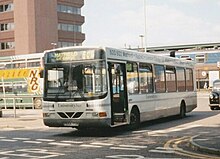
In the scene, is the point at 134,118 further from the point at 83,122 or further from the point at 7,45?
the point at 7,45

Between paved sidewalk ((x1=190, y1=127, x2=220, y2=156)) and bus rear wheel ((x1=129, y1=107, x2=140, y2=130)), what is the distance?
3.63 metres

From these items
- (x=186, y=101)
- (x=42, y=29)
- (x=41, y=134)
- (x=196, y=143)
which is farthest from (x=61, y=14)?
(x=196, y=143)

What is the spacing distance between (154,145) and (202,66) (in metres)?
74.2

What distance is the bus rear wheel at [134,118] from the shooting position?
16.8 m

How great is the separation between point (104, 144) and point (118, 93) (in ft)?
10.8

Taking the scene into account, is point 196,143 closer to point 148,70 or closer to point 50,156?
point 50,156

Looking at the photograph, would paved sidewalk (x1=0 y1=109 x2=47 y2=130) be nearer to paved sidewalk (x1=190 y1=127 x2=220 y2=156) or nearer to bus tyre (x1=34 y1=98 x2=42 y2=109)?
bus tyre (x1=34 y1=98 x2=42 y2=109)

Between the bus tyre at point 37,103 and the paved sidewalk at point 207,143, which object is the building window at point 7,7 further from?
the paved sidewalk at point 207,143

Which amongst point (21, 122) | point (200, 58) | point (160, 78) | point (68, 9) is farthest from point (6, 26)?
point (160, 78)

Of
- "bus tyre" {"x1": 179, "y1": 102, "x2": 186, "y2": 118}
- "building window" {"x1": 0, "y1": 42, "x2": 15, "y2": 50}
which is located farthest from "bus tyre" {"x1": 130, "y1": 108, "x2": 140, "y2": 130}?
"building window" {"x1": 0, "y1": 42, "x2": 15, "y2": 50}

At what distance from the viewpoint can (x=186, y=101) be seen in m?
22.9

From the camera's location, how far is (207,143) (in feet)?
39.1

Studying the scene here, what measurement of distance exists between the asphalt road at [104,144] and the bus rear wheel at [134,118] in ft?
0.88

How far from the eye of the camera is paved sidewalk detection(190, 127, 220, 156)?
424 inches
